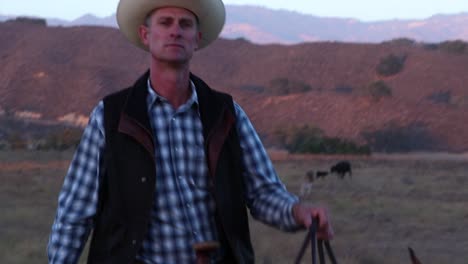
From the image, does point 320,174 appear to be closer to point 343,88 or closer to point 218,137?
point 218,137

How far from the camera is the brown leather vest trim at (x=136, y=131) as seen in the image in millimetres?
3344

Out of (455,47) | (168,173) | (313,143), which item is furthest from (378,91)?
(168,173)

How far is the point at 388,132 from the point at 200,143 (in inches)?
1389

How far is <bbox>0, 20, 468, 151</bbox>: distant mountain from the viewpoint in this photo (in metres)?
41.1

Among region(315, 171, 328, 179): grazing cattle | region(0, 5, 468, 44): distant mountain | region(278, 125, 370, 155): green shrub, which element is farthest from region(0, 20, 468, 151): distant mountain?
region(0, 5, 468, 44): distant mountain

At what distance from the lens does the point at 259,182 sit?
11.8 ft

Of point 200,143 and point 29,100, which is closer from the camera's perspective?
point 200,143

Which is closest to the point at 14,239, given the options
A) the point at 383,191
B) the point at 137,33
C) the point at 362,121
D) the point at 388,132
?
the point at 137,33

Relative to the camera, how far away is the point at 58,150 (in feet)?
107

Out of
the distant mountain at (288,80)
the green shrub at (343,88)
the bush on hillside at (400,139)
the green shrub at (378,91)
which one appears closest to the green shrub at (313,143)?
the distant mountain at (288,80)

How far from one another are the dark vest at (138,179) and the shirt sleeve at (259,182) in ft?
0.19

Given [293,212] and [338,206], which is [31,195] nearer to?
[338,206]

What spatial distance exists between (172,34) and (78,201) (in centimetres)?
63

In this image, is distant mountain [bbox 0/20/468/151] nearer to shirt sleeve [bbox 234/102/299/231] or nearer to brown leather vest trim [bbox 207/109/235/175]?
shirt sleeve [bbox 234/102/299/231]
